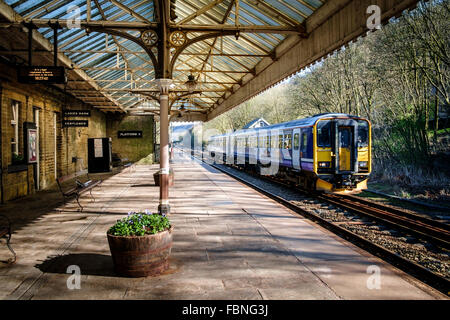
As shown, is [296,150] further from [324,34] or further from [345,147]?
[324,34]

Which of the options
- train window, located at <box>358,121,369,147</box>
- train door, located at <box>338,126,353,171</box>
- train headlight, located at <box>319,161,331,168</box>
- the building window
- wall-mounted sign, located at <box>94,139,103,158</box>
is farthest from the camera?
wall-mounted sign, located at <box>94,139,103,158</box>

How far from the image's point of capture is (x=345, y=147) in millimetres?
12234

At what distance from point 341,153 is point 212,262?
859cm

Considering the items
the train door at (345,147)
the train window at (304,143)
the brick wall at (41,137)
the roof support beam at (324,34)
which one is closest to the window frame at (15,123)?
the brick wall at (41,137)

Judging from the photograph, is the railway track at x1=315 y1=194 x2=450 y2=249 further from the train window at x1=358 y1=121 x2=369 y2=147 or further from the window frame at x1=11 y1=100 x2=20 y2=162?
the window frame at x1=11 y1=100 x2=20 y2=162

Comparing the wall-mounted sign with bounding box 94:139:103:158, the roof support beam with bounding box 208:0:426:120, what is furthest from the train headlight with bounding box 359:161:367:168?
the wall-mounted sign with bounding box 94:139:103:158

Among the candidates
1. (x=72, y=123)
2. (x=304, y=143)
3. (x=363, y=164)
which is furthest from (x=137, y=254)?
(x=72, y=123)

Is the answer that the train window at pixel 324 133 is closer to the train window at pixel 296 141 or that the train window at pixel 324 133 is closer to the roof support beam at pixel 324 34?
the train window at pixel 296 141

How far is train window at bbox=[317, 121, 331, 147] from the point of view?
1205 centimetres

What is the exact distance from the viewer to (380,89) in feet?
59.3

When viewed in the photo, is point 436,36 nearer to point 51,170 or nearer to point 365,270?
point 365,270

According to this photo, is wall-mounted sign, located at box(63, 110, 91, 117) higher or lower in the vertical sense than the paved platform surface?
higher

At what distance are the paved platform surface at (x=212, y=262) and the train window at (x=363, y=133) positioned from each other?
5.14 meters
